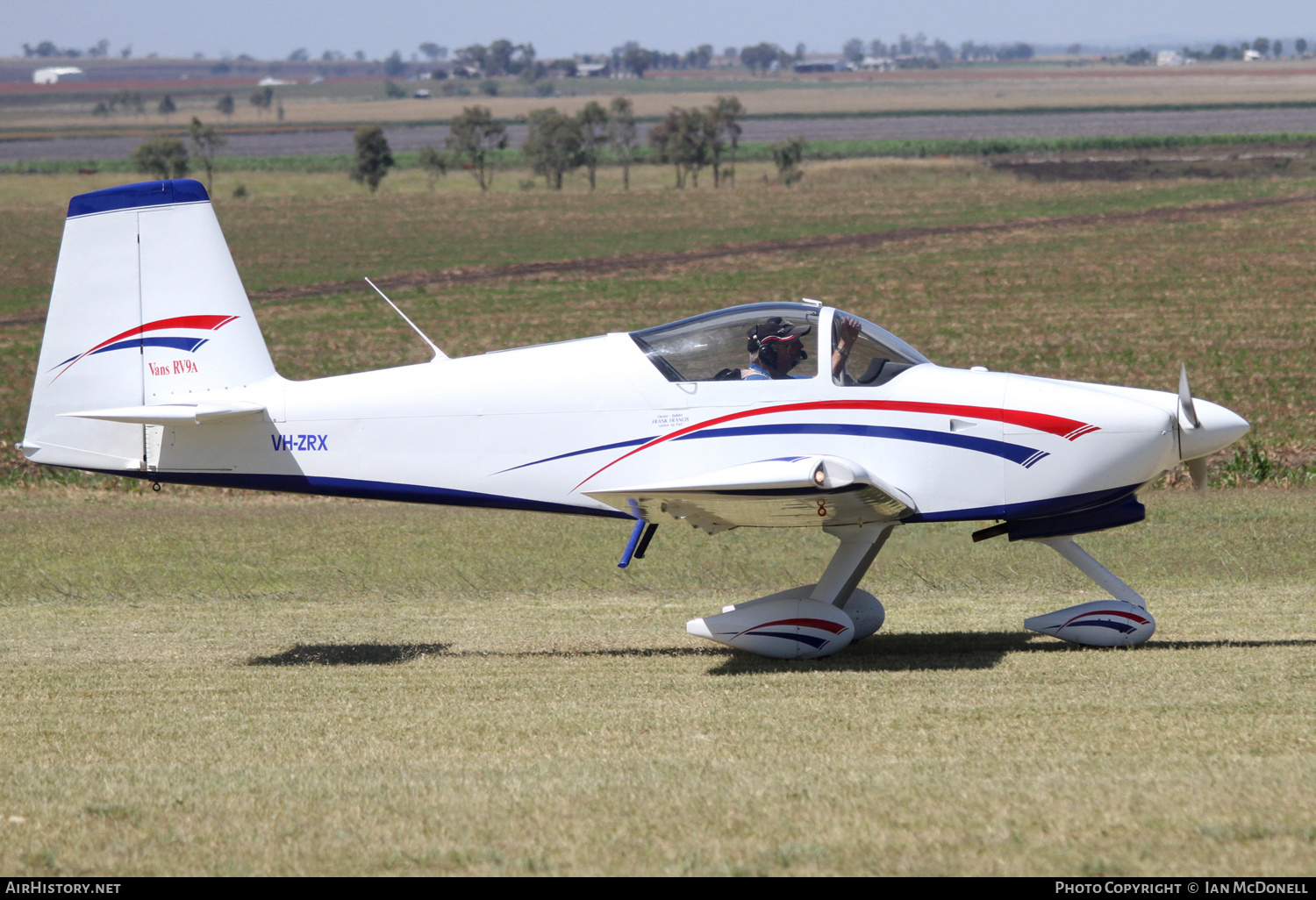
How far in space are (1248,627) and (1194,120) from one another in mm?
127181

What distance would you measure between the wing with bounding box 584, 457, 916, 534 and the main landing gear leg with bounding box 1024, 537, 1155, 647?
1390 millimetres

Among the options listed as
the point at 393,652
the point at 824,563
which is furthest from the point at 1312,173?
the point at 393,652

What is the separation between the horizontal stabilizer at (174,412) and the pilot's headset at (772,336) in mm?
3617

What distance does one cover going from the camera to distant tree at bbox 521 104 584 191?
7819 cm

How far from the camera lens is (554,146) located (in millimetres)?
78500

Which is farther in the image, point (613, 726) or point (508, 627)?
point (508, 627)

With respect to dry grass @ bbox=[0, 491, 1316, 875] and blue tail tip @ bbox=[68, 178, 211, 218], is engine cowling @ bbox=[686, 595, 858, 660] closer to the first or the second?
dry grass @ bbox=[0, 491, 1316, 875]

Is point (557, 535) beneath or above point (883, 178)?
beneath

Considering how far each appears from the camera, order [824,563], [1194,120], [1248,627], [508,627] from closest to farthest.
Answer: [1248,627]
[508,627]
[824,563]
[1194,120]

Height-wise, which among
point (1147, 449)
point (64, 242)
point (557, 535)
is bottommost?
point (557, 535)

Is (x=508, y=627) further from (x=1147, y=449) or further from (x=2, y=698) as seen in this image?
(x=1147, y=449)

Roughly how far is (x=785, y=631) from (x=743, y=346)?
2.00 metres

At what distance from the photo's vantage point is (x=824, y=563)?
1295 centimetres

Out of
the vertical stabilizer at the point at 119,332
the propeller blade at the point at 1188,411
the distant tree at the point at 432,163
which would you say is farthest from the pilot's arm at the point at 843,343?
the distant tree at the point at 432,163
